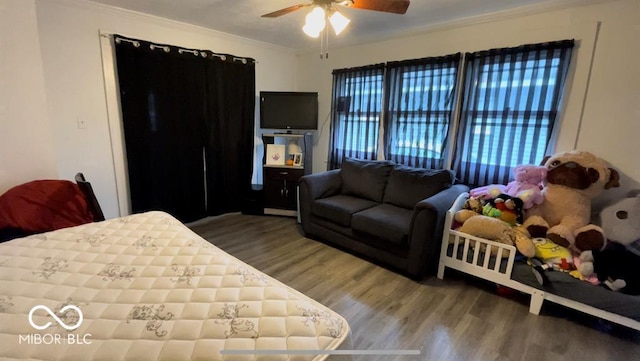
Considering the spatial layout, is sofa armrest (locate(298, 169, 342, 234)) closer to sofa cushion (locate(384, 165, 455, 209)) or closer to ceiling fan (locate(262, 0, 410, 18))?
sofa cushion (locate(384, 165, 455, 209))

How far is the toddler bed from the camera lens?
5.90 feet

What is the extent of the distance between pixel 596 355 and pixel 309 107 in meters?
3.58

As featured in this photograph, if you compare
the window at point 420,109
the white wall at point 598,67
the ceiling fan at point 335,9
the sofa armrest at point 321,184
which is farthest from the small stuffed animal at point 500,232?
the ceiling fan at point 335,9

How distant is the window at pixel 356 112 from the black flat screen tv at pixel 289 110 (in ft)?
1.09

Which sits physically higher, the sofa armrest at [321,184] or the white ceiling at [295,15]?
the white ceiling at [295,15]

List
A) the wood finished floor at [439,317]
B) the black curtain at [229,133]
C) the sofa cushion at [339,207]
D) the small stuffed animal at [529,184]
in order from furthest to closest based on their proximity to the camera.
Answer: the black curtain at [229,133], the sofa cushion at [339,207], the small stuffed animal at [529,184], the wood finished floor at [439,317]

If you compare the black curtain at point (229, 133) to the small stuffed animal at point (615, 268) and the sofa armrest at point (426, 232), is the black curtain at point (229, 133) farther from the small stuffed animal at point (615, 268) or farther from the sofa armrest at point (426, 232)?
the small stuffed animal at point (615, 268)

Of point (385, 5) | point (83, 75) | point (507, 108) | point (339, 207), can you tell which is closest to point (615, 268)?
point (507, 108)

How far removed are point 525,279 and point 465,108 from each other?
171 cm

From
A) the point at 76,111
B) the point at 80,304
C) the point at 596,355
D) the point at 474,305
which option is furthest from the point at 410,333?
the point at 76,111

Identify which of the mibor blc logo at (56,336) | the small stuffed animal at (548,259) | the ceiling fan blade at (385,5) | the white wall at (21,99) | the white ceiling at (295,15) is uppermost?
the white ceiling at (295,15)

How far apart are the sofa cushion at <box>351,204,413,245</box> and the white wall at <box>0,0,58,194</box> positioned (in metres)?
2.68

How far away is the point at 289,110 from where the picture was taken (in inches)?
157

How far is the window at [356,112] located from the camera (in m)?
3.63
